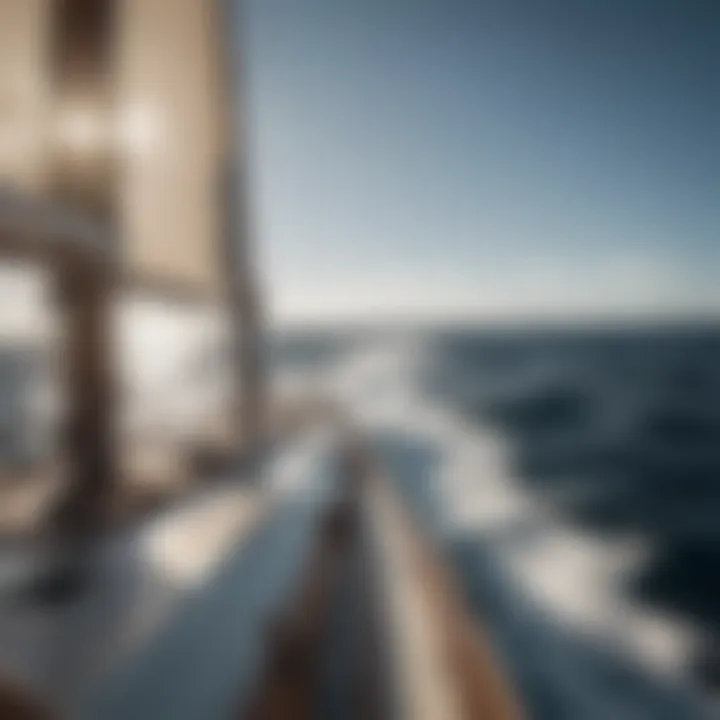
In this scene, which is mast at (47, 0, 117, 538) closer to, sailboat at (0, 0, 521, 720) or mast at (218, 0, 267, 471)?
sailboat at (0, 0, 521, 720)

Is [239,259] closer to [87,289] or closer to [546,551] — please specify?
[87,289]

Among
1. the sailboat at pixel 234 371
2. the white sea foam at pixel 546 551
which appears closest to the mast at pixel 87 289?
the sailboat at pixel 234 371

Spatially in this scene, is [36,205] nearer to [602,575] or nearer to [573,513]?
[602,575]

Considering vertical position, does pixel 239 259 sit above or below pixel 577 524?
above

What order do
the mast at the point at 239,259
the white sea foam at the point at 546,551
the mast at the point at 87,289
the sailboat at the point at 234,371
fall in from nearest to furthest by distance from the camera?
the sailboat at the point at 234,371
the mast at the point at 87,289
the mast at the point at 239,259
the white sea foam at the point at 546,551

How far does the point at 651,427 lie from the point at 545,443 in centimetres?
312

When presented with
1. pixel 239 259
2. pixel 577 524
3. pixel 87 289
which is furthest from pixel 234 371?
pixel 577 524

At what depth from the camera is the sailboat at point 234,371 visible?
116 cm

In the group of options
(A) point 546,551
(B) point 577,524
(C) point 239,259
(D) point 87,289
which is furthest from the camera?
(B) point 577,524

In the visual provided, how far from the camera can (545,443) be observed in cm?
1211

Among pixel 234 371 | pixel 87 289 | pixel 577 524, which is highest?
pixel 87 289

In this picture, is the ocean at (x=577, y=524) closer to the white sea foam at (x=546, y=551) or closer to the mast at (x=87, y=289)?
the white sea foam at (x=546, y=551)

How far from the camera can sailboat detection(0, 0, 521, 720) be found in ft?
3.81

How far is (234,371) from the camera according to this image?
3816 millimetres
